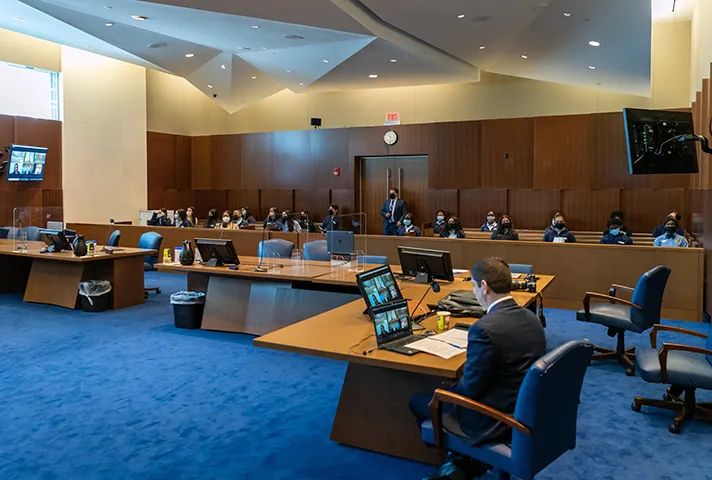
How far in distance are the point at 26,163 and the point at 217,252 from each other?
310 inches

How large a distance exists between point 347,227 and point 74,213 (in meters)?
6.25

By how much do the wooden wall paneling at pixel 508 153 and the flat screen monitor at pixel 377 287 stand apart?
910 centimetres

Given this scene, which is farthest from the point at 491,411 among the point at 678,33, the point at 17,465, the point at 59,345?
the point at 678,33

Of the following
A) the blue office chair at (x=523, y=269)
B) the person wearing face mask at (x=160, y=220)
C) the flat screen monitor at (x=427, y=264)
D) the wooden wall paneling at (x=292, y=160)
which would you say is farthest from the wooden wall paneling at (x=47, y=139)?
the blue office chair at (x=523, y=269)

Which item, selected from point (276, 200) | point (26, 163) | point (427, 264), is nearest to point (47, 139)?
point (26, 163)

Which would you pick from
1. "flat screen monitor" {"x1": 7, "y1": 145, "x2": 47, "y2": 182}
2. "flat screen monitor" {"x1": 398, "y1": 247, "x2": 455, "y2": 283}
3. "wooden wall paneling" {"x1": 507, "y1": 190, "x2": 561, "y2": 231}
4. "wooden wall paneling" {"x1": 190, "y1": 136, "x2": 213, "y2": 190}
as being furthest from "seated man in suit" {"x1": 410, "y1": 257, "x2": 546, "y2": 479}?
"wooden wall paneling" {"x1": 190, "y1": 136, "x2": 213, "y2": 190}

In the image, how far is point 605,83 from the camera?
37.9 ft

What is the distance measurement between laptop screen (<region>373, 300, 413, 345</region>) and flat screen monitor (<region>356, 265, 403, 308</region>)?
0.22m

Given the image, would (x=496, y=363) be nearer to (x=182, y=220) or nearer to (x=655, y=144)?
(x=655, y=144)

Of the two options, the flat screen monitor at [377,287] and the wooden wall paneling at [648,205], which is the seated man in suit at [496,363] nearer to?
the flat screen monitor at [377,287]

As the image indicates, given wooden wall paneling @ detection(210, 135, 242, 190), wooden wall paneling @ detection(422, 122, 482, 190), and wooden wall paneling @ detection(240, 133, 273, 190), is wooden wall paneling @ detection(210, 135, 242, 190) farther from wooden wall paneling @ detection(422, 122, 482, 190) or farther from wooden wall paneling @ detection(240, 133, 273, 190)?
wooden wall paneling @ detection(422, 122, 482, 190)

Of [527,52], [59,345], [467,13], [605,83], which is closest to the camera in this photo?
[59,345]

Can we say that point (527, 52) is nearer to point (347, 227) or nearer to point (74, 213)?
point (347, 227)

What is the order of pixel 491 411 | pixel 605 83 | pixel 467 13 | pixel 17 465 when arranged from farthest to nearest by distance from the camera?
pixel 605 83
pixel 467 13
pixel 17 465
pixel 491 411
